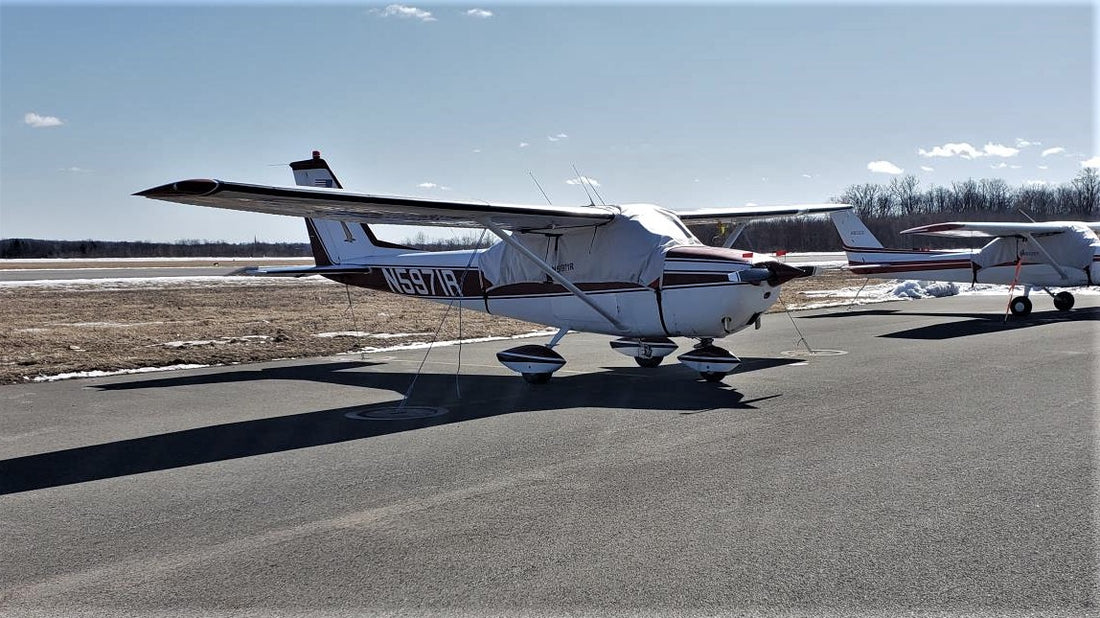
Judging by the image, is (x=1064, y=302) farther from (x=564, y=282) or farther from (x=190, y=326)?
(x=190, y=326)

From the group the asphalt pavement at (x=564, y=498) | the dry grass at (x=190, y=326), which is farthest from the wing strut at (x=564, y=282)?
the dry grass at (x=190, y=326)

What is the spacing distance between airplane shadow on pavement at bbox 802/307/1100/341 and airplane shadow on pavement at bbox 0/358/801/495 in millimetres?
5224

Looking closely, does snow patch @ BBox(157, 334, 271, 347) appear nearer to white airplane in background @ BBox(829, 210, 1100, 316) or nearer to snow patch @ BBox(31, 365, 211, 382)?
snow patch @ BBox(31, 365, 211, 382)

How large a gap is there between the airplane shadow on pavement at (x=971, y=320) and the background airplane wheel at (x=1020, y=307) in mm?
222

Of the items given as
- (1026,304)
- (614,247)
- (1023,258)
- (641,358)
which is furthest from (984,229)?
(614,247)

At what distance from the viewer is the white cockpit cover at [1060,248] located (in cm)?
2412

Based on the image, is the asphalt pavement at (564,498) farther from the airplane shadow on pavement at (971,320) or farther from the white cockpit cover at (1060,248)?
the white cockpit cover at (1060,248)

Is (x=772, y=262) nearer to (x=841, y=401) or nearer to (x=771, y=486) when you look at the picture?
(x=841, y=401)

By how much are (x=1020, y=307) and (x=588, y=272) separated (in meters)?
14.9

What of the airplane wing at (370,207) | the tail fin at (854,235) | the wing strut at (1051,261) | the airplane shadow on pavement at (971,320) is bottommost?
the airplane shadow on pavement at (971,320)

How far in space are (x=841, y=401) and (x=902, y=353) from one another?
5085mm

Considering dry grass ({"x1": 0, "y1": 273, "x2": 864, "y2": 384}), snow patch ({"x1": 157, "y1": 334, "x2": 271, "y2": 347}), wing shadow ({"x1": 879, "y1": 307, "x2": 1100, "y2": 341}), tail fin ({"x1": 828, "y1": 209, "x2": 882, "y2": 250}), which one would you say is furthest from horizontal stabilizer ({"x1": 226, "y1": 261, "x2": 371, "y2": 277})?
tail fin ({"x1": 828, "y1": 209, "x2": 882, "y2": 250})

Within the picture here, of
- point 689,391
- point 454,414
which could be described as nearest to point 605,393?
point 689,391

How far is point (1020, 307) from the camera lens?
22703 millimetres
